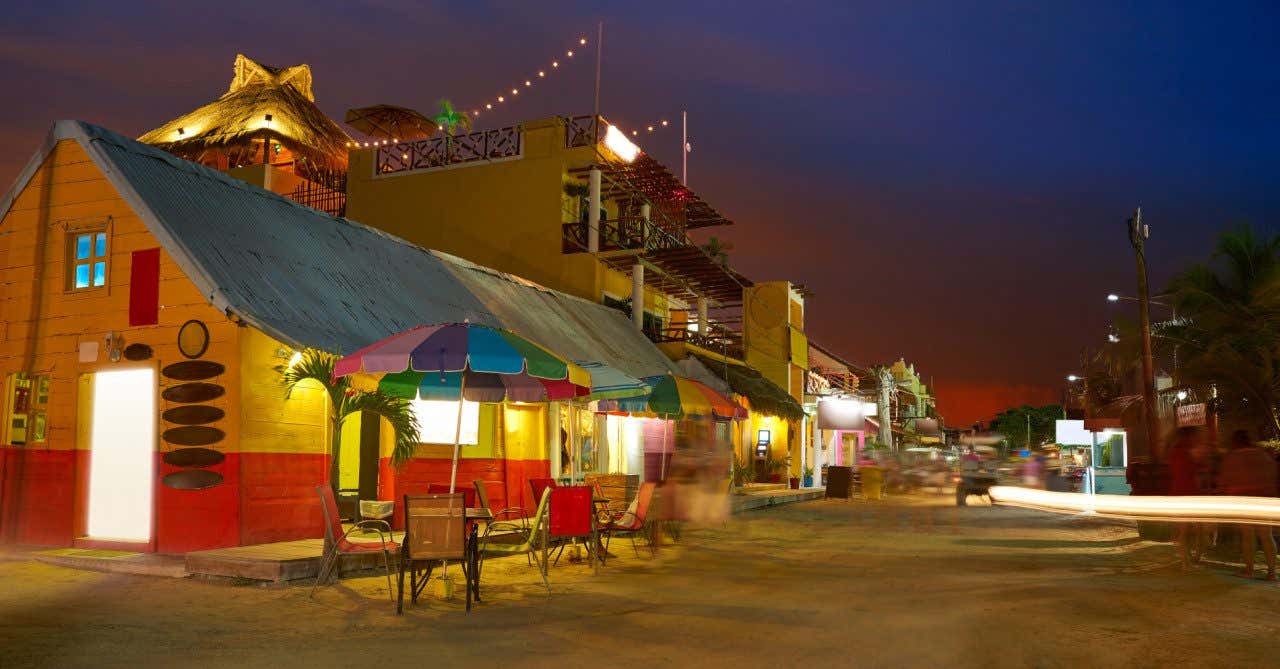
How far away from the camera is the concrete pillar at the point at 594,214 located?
26.6 meters

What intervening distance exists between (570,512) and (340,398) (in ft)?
9.81

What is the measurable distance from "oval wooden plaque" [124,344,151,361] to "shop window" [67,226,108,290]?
1058mm

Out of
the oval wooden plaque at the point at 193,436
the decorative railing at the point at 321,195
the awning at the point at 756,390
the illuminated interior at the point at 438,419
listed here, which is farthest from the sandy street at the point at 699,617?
the decorative railing at the point at 321,195

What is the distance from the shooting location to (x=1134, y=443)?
36.3 m

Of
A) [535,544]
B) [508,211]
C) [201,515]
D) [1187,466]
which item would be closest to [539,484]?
[535,544]

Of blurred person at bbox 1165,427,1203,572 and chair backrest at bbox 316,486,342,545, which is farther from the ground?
blurred person at bbox 1165,427,1203,572

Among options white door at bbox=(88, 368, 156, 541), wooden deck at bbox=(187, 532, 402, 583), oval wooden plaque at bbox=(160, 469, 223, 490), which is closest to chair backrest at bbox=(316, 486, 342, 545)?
wooden deck at bbox=(187, 532, 402, 583)

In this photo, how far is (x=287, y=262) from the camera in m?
13.0

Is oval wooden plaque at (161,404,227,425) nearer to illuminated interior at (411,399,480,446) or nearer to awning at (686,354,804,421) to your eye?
illuminated interior at (411,399,480,446)

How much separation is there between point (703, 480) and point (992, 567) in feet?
16.0

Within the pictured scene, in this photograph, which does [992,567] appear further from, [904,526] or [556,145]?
[556,145]

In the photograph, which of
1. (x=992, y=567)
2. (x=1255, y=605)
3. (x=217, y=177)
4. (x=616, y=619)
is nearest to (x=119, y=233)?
(x=217, y=177)

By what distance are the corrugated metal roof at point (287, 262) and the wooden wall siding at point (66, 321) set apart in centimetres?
36

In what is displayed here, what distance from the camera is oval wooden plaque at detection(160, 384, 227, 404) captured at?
1112cm
